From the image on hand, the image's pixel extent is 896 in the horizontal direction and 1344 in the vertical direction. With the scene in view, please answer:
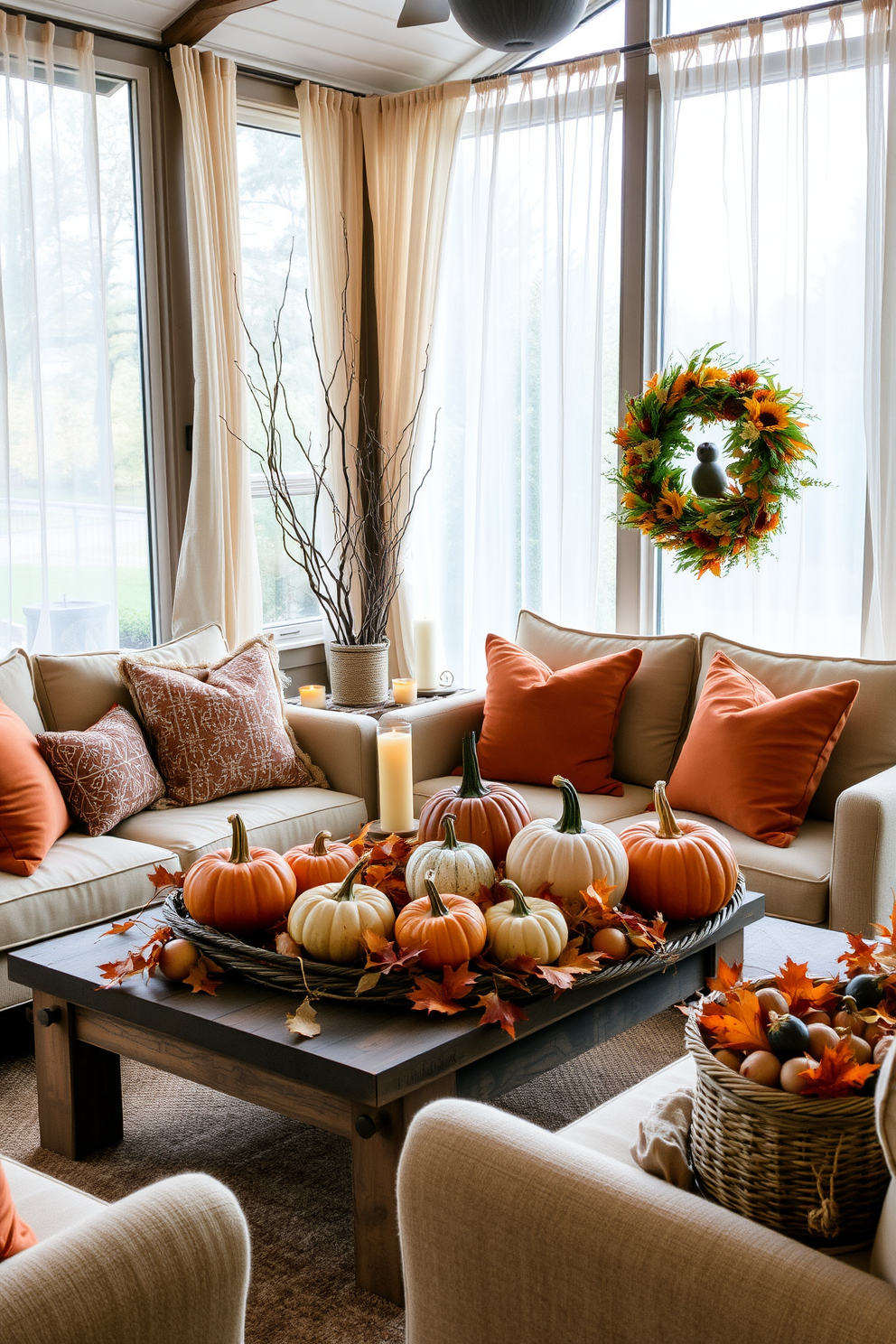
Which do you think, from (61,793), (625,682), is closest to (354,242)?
(625,682)

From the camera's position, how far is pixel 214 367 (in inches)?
164

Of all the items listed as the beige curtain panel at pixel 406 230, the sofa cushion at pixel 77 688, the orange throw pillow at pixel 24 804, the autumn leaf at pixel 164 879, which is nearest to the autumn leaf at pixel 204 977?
the autumn leaf at pixel 164 879

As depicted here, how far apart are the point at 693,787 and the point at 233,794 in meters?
1.26

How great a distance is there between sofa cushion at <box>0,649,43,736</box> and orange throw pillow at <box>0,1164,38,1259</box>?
2068 mm

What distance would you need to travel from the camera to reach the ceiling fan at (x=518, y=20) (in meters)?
2.33

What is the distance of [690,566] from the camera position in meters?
3.78

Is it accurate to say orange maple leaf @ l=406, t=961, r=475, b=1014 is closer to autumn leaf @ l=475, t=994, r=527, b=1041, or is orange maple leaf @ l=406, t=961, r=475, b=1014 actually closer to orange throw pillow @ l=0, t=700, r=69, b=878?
autumn leaf @ l=475, t=994, r=527, b=1041

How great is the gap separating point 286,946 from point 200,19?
10.3 feet

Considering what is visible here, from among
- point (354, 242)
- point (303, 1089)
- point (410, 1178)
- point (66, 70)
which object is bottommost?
point (303, 1089)

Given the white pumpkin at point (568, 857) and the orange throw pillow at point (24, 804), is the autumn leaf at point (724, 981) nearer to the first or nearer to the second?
the white pumpkin at point (568, 857)

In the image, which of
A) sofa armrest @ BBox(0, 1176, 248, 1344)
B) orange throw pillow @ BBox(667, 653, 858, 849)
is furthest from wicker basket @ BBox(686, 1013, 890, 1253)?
orange throw pillow @ BBox(667, 653, 858, 849)

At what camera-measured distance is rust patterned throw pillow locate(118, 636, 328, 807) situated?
3.31 metres

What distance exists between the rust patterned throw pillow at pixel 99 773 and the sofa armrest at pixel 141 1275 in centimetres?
Answer: 192

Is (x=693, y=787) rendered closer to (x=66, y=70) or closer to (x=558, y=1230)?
(x=558, y=1230)
